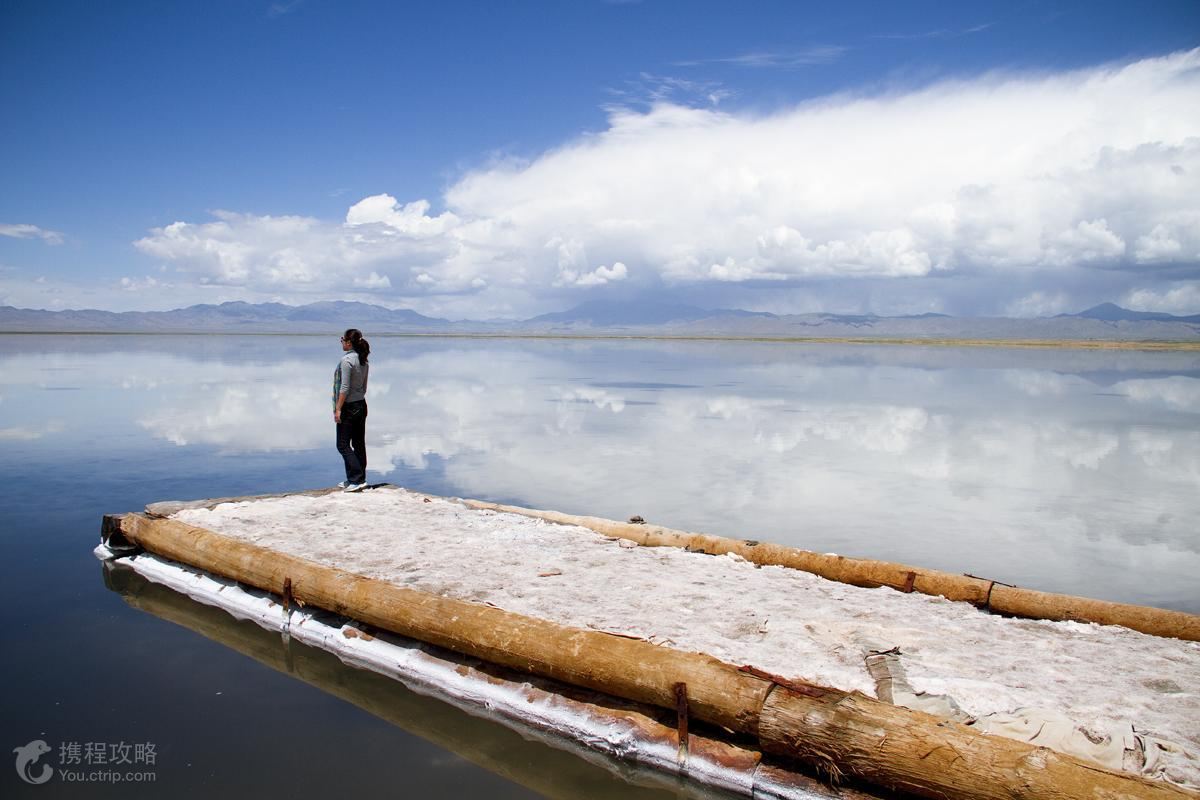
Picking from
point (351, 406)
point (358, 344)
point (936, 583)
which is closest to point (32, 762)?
point (351, 406)

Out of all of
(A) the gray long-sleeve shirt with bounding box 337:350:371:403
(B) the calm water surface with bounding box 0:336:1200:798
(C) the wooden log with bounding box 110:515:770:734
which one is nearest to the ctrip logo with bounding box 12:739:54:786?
(B) the calm water surface with bounding box 0:336:1200:798

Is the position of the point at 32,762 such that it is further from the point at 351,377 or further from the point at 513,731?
the point at 351,377

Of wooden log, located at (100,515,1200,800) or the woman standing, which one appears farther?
the woman standing

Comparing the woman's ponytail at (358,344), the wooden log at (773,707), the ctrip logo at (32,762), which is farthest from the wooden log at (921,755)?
the woman's ponytail at (358,344)

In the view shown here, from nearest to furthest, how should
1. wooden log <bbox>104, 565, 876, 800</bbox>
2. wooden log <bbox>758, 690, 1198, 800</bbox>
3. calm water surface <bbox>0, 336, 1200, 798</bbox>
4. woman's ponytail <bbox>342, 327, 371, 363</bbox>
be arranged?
wooden log <bbox>758, 690, 1198, 800</bbox> → wooden log <bbox>104, 565, 876, 800</bbox> → calm water surface <bbox>0, 336, 1200, 798</bbox> → woman's ponytail <bbox>342, 327, 371, 363</bbox>

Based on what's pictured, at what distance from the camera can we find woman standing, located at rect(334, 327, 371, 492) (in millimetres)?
9078

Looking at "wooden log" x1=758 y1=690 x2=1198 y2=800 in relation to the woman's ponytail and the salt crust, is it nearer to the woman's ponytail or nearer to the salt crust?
the salt crust

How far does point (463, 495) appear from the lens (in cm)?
1025

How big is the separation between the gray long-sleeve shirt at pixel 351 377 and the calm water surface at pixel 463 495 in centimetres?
185

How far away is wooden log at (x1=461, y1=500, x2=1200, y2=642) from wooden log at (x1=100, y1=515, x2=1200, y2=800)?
2.44 m

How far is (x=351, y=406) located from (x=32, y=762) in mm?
5257

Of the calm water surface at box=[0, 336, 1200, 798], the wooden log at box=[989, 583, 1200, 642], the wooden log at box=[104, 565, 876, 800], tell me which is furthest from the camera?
the wooden log at box=[989, 583, 1200, 642]

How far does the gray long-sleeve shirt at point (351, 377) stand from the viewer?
9055 mm

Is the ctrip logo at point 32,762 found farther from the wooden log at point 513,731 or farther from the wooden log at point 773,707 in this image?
the wooden log at point 773,707
